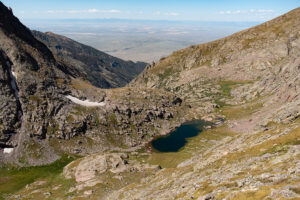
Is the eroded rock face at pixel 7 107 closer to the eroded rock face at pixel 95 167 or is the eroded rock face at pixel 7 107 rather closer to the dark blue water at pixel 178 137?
the eroded rock face at pixel 95 167

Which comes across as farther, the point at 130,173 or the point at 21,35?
the point at 21,35

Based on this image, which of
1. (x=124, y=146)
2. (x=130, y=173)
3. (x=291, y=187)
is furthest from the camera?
(x=124, y=146)

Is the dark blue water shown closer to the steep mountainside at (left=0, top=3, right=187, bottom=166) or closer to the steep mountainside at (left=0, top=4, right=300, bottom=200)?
the steep mountainside at (left=0, top=4, right=300, bottom=200)

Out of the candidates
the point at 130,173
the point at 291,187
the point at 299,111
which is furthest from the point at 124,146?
the point at 291,187

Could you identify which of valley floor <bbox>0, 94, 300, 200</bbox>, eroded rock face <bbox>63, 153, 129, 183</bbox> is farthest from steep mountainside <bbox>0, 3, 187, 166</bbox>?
eroded rock face <bbox>63, 153, 129, 183</bbox>

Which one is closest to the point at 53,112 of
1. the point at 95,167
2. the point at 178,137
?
the point at 95,167

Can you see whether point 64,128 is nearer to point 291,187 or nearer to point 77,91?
point 77,91

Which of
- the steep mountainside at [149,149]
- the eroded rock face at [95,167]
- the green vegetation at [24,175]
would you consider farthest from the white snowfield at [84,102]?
the eroded rock face at [95,167]
